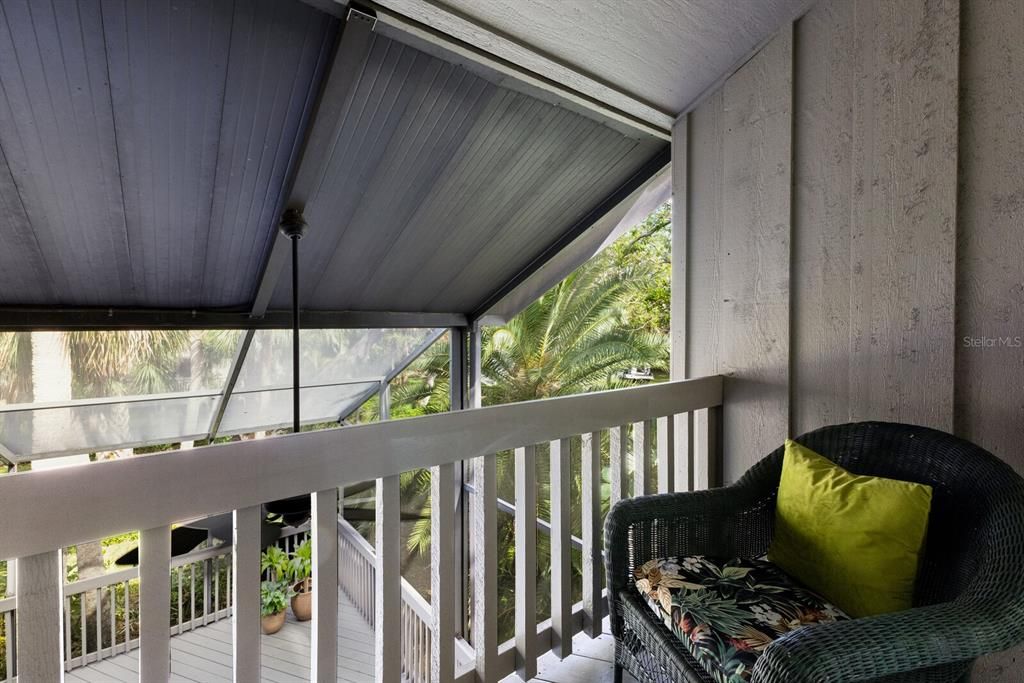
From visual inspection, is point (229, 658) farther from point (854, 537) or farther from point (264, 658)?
point (854, 537)

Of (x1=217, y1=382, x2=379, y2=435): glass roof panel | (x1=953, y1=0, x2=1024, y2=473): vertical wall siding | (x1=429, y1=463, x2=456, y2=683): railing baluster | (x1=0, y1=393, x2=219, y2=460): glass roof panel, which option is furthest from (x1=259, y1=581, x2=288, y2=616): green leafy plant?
(x1=953, y1=0, x2=1024, y2=473): vertical wall siding

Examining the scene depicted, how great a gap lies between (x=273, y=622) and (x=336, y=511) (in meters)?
5.14

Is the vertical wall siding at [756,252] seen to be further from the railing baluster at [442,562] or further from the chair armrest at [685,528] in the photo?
the railing baluster at [442,562]

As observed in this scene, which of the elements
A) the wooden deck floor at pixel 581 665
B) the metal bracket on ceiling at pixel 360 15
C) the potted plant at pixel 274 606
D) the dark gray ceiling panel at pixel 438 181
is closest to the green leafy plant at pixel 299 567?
the potted plant at pixel 274 606

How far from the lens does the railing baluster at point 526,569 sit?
5.15 ft

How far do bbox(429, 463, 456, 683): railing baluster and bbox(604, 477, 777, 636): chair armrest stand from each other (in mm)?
439

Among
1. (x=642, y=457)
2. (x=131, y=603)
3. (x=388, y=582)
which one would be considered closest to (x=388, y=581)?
(x=388, y=582)

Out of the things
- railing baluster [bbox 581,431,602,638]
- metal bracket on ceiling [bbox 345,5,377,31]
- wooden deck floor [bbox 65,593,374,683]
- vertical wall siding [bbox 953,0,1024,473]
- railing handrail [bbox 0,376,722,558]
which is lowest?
wooden deck floor [bbox 65,593,374,683]

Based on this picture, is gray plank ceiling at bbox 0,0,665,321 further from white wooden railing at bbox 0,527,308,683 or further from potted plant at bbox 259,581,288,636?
potted plant at bbox 259,581,288,636

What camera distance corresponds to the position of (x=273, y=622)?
513cm

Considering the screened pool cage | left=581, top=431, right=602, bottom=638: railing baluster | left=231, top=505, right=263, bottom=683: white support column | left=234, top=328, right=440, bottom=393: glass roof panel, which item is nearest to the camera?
left=231, top=505, right=263, bottom=683: white support column

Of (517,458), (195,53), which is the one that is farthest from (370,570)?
(195,53)

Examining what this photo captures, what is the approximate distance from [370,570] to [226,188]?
13.6 ft

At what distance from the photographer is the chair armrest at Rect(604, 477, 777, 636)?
1417 millimetres
